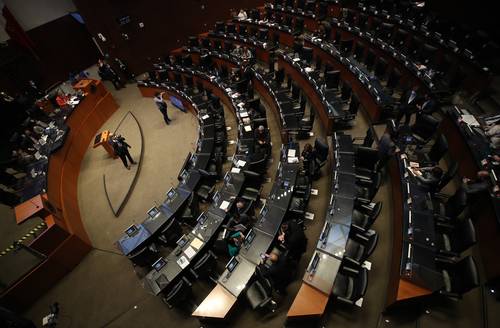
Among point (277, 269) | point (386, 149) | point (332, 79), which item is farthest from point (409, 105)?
point (277, 269)

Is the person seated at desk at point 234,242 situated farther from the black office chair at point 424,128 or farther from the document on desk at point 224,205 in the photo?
the black office chair at point 424,128

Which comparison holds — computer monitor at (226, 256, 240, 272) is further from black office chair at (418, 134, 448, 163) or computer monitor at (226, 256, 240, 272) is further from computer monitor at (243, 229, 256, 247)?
black office chair at (418, 134, 448, 163)

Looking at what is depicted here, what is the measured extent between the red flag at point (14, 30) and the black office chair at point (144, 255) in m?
15.8

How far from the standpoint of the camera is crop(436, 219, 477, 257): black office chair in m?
5.28

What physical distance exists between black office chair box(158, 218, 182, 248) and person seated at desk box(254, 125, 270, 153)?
3664 millimetres

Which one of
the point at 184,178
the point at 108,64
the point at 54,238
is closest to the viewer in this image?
the point at 54,238

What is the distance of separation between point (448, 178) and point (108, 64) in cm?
1946

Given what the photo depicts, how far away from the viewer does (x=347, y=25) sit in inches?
526

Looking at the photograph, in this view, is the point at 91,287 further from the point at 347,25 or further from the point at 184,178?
the point at 347,25

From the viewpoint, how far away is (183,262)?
21.7 feet

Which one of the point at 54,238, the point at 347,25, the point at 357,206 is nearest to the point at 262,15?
the point at 347,25

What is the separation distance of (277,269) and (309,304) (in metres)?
0.89

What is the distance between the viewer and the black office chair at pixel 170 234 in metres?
7.52

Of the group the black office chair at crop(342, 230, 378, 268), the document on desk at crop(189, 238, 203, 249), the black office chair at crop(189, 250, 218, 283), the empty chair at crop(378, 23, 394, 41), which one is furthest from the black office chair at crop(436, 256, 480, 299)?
the empty chair at crop(378, 23, 394, 41)
